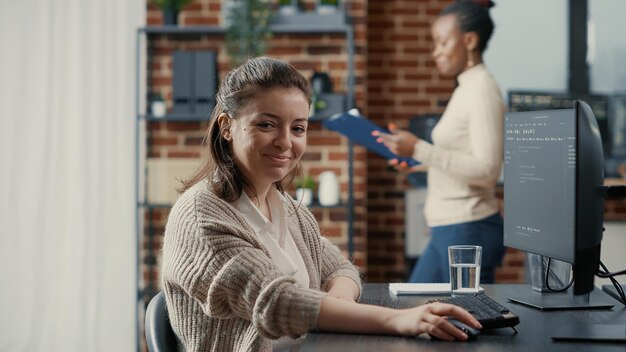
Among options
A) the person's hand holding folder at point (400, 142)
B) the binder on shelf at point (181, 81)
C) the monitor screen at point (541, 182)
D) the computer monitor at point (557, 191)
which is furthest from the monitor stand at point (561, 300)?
the binder on shelf at point (181, 81)

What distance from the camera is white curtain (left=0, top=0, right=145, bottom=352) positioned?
12.0ft

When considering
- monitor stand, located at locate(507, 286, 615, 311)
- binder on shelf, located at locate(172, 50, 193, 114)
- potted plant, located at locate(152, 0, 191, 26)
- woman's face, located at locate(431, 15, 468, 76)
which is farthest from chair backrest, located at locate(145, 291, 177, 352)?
potted plant, located at locate(152, 0, 191, 26)

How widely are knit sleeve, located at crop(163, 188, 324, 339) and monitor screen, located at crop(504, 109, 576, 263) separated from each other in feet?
1.84

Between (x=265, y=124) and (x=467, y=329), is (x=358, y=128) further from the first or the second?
(x=467, y=329)

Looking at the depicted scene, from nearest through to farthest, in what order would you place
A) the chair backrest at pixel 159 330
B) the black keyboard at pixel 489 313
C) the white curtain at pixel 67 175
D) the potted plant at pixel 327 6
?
1. the black keyboard at pixel 489 313
2. the chair backrest at pixel 159 330
3. the white curtain at pixel 67 175
4. the potted plant at pixel 327 6

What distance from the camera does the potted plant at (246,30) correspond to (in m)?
4.07

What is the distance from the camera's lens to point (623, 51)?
16.7ft

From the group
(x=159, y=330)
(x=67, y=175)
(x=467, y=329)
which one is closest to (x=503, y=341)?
(x=467, y=329)

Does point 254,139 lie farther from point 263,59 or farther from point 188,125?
point 188,125

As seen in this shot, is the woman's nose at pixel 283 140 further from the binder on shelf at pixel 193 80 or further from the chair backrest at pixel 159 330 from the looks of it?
the binder on shelf at pixel 193 80

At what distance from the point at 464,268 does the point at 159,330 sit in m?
0.70

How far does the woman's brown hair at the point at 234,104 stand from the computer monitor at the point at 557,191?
0.51 metres

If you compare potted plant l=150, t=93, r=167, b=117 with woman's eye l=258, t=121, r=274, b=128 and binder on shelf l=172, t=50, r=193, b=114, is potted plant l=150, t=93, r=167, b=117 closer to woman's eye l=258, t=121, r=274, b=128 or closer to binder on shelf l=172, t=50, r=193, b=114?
binder on shelf l=172, t=50, r=193, b=114

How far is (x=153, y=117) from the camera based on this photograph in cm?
413
